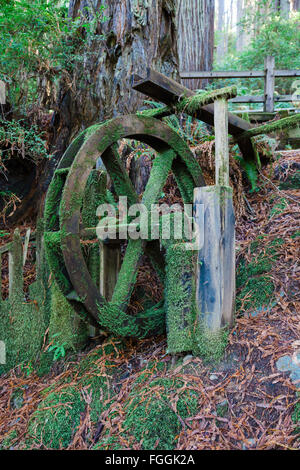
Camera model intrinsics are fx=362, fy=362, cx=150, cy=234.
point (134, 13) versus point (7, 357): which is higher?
point (134, 13)

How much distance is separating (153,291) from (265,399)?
1.78 m

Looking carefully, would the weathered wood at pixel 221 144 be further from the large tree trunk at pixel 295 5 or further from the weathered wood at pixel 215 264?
the large tree trunk at pixel 295 5

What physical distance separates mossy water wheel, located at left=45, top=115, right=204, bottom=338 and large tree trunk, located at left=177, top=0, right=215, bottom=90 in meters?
5.24

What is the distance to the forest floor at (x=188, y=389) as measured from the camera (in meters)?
2.34

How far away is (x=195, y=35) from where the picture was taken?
804 cm

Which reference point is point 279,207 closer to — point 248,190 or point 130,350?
point 248,190

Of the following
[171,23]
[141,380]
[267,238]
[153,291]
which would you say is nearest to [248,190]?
[267,238]

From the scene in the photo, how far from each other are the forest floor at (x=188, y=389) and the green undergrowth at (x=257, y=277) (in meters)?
0.01

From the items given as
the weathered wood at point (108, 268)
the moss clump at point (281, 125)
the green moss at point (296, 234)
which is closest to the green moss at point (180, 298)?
the weathered wood at point (108, 268)

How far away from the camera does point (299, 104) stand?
779 cm

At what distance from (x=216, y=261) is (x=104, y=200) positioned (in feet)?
4.98

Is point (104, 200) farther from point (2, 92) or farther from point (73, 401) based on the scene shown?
point (2, 92)
